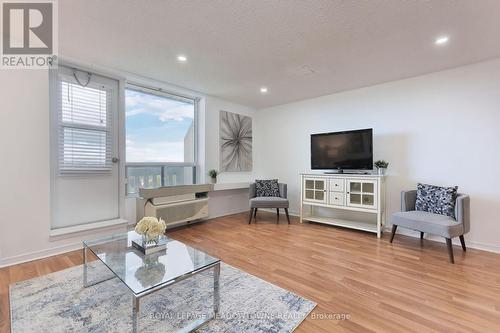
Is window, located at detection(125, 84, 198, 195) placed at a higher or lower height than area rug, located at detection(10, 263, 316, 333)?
higher

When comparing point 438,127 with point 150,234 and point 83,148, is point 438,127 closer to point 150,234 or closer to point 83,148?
point 150,234

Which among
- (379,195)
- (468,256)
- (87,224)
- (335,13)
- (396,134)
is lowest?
(468,256)

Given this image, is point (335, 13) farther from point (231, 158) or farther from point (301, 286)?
point (231, 158)

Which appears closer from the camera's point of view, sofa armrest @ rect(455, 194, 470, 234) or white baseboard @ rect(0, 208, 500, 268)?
white baseboard @ rect(0, 208, 500, 268)

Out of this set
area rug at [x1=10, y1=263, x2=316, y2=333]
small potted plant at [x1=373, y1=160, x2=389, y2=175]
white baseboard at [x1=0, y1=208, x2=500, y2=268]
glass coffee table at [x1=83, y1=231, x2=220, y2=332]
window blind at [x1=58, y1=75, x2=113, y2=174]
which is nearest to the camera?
glass coffee table at [x1=83, y1=231, x2=220, y2=332]

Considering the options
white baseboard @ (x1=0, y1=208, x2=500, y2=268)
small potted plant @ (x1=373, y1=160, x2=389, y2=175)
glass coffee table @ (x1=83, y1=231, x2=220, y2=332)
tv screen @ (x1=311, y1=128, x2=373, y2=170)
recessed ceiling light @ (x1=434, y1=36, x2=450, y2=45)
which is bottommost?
white baseboard @ (x1=0, y1=208, x2=500, y2=268)

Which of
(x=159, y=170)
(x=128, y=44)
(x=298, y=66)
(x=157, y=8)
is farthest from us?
(x=159, y=170)

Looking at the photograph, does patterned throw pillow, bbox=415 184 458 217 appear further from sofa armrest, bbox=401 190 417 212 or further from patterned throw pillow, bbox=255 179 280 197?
patterned throw pillow, bbox=255 179 280 197

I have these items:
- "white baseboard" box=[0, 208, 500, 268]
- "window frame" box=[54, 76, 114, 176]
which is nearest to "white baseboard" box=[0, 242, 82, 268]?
"white baseboard" box=[0, 208, 500, 268]

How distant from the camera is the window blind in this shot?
2921 millimetres

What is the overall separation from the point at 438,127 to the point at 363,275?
2447mm

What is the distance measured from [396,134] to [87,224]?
4.67 meters

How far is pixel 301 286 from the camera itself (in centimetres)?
198

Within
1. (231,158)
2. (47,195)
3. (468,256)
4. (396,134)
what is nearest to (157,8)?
(47,195)
